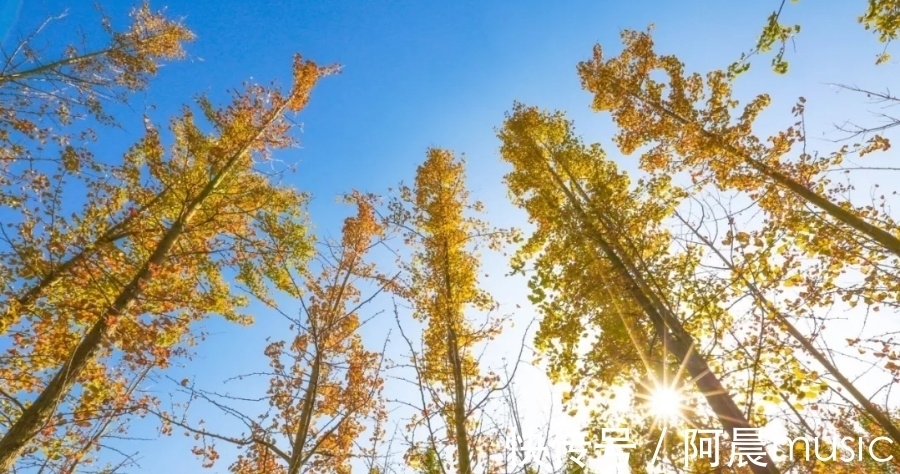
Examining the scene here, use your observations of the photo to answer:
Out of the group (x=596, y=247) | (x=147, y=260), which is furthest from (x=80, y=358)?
(x=596, y=247)

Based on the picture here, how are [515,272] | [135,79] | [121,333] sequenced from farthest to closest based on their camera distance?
[515,272]
[135,79]
[121,333]

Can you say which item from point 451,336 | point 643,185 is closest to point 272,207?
point 451,336

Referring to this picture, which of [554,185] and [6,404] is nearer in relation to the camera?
[6,404]

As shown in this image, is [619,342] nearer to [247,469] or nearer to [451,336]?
[451,336]

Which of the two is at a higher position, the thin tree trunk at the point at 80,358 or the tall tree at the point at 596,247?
the tall tree at the point at 596,247

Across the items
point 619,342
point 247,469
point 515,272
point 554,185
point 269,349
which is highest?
point 554,185

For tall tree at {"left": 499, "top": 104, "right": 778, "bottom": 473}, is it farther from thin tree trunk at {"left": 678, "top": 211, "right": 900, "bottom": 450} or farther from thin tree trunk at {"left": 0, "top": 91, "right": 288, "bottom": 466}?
thin tree trunk at {"left": 0, "top": 91, "right": 288, "bottom": 466}

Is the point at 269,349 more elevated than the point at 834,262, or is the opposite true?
the point at 834,262

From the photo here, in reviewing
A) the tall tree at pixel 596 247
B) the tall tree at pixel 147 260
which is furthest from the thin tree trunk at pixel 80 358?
the tall tree at pixel 596 247

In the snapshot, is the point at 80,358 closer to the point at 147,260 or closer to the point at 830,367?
the point at 147,260

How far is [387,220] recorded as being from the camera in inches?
371

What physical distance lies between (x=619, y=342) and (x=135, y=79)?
413 inches

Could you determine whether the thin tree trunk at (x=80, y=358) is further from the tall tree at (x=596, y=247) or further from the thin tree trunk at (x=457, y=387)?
the tall tree at (x=596, y=247)

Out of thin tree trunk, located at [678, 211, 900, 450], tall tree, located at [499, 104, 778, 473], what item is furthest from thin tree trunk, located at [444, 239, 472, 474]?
thin tree trunk, located at [678, 211, 900, 450]
